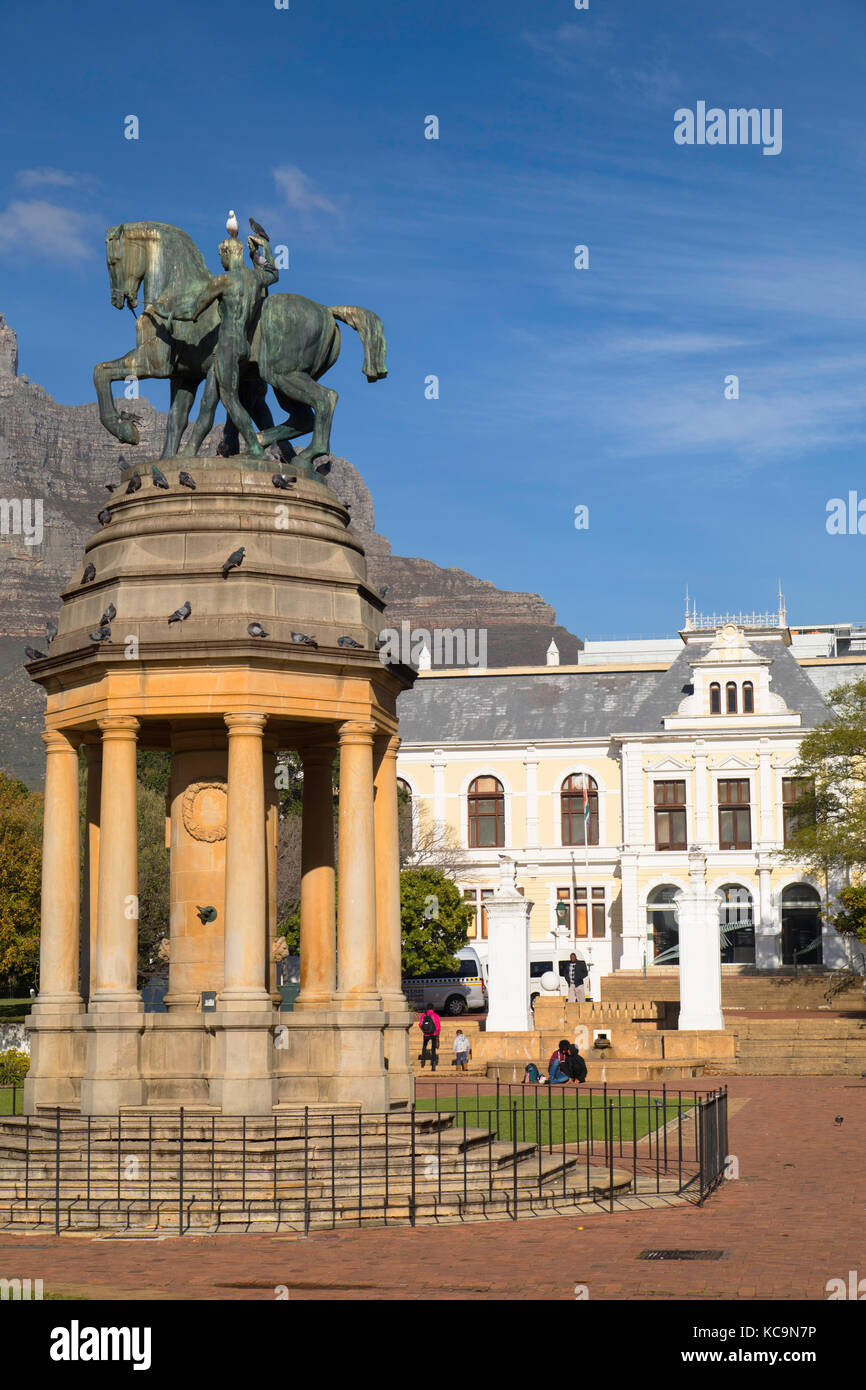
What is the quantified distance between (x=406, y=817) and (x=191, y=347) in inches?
2546

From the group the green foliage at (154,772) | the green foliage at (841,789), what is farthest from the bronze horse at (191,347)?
the green foliage at (154,772)

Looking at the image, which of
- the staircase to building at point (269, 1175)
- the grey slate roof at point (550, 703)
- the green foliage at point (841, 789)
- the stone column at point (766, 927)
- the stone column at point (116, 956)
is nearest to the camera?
→ the staircase to building at point (269, 1175)

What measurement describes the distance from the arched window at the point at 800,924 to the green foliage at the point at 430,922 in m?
16.6

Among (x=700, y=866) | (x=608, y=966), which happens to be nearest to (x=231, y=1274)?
(x=700, y=866)

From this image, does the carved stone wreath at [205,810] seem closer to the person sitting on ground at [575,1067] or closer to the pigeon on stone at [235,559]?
the pigeon on stone at [235,559]

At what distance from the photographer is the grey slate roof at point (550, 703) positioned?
85875 millimetres

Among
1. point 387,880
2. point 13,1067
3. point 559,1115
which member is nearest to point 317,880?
point 387,880

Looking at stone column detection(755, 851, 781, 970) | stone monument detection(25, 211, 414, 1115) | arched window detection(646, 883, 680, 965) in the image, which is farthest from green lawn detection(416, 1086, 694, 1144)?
arched window detection(646, 883, 680, 965)

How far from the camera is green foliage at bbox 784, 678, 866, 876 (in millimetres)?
61781

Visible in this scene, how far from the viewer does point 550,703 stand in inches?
3590

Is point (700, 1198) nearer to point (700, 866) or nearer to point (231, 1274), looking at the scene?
point (231, 1274)

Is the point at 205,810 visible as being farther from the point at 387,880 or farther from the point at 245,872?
the point at 387,880

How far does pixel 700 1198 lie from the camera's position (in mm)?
18875

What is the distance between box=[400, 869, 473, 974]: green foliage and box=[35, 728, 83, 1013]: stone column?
148 feet
